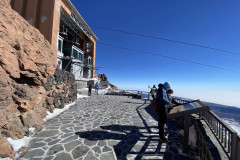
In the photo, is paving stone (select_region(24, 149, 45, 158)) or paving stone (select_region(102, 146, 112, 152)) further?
paving stone (select_region(102, 146, 112, 152))

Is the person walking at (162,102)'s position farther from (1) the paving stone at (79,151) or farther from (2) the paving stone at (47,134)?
(2) the paving stone at (47,134)

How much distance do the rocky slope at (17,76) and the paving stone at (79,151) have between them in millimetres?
1419

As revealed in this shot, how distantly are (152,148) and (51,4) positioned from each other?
17.8 metres

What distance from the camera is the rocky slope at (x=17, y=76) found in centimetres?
251

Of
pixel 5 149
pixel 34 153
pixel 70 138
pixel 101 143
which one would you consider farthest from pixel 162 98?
pixel 5 149

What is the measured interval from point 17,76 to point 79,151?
2877mm

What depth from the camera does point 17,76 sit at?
9.59ft

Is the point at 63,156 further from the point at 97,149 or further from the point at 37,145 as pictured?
the point at 37,145

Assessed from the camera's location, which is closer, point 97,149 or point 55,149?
point 55,149

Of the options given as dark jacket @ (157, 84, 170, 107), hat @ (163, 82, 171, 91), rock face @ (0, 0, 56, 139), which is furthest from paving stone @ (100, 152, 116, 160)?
hat @ (163, 82, 171, 91)

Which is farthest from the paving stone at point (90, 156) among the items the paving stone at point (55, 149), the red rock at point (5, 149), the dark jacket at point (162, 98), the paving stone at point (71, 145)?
the dark jacket at point (162, 98)

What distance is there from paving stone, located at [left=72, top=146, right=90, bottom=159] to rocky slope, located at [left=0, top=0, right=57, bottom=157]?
4.66 feet

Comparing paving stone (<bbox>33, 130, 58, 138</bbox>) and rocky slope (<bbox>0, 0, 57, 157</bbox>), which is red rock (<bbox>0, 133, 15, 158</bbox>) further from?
paving stone (<bbox>33, 130, 58, 138</bbox>)

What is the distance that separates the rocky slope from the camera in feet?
8.24
